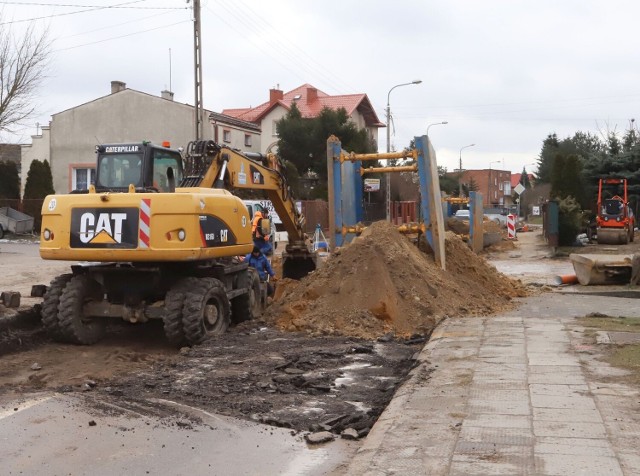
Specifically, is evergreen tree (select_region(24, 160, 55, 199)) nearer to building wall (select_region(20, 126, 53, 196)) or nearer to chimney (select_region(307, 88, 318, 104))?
building wall (select_region(20, 126, 53, 196))

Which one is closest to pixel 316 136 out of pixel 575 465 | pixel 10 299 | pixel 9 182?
pixel 9 182

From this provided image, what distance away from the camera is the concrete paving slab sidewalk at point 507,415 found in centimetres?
484

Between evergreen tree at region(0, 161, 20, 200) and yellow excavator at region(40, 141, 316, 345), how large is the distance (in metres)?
37.3

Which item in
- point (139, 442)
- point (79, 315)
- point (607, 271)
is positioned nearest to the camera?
point (139, 442)

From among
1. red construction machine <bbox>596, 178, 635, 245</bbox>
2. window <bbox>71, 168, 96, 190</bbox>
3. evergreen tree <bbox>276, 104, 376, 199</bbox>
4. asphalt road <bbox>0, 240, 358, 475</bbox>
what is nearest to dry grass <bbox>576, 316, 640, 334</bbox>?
asphalt road <bbox>0, 240, 358, 475</bbox>

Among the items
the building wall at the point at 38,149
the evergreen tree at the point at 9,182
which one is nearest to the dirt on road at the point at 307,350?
the building wall at the point at 38,149

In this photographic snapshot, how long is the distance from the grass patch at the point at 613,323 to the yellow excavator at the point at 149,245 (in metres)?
4.85

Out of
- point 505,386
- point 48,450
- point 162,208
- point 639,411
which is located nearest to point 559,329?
point 505,386

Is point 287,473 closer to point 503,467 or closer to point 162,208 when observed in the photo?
point 503,467

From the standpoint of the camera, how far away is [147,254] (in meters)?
9.07

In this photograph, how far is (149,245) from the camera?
29.7 ft

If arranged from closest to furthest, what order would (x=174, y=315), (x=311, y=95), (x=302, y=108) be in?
(x=174, y=315) → (x=302, y=108) → (x=311, y=95)

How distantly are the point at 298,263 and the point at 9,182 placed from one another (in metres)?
35.5

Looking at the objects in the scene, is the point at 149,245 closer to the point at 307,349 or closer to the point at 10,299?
the point at 307,349
